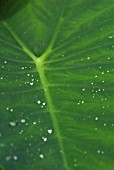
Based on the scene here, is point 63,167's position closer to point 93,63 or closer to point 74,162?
point 74,162

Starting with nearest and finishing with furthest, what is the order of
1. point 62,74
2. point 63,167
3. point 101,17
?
1. point 63,167
2. point 62,74
3. point 101,17

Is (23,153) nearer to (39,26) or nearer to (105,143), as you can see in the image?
(105,143)

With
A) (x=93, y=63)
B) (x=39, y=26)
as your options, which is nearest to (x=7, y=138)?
(x=93, y=63)

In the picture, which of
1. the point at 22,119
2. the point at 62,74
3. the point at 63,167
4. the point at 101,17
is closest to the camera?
the point at 63,167

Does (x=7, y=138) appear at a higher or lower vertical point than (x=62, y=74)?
lower

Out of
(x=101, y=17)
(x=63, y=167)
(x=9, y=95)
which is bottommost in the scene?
(x=63, y=167)

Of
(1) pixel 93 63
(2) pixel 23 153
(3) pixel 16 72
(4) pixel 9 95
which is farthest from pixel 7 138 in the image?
(1) pixel 93 63

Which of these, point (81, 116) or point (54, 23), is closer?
point (81, 116)
